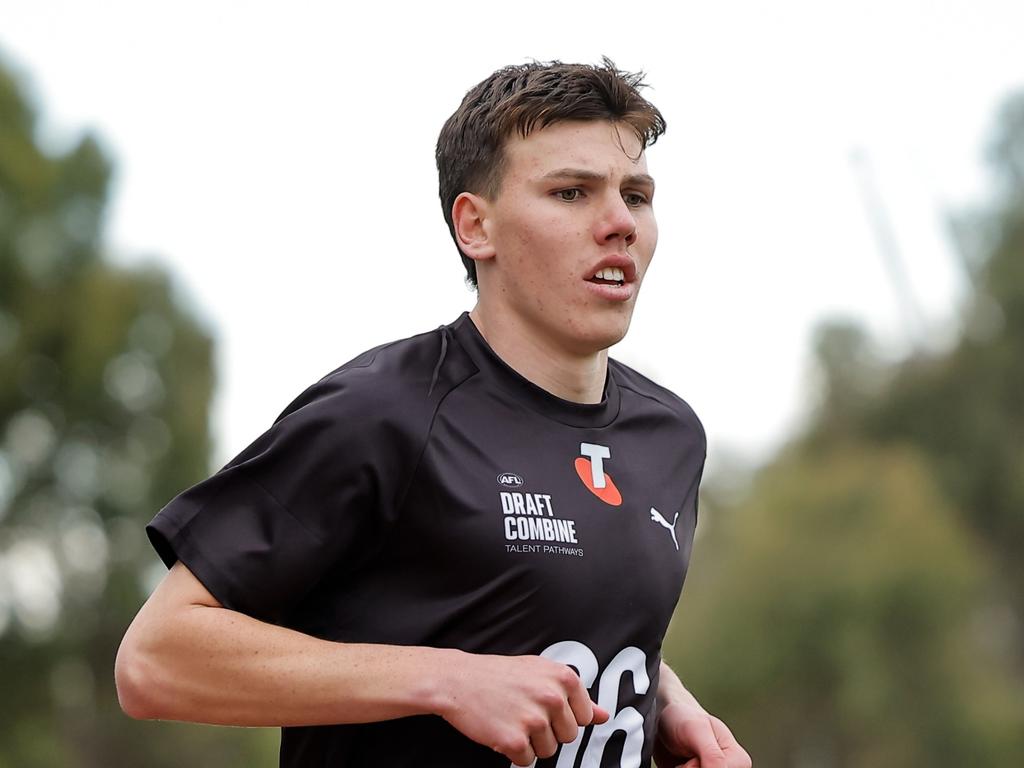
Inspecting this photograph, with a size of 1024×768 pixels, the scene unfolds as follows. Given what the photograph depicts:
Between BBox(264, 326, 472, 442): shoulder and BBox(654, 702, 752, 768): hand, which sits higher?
BBox(264, 326, 472, 442): shoulder

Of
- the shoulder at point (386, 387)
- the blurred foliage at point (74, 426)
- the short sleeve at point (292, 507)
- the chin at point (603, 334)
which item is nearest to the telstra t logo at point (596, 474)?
the chin at point (603, 334)

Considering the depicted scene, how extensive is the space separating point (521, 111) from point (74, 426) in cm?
2300

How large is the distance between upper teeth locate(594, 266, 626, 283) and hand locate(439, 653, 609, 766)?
1.03m

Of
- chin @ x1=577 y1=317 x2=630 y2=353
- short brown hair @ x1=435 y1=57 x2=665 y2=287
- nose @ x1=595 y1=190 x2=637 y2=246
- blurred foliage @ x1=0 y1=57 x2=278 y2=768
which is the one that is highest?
short brown hair @ x1=435 y1=57 x2=665 y2=287

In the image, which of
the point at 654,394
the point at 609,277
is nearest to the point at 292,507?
the point at 609,277

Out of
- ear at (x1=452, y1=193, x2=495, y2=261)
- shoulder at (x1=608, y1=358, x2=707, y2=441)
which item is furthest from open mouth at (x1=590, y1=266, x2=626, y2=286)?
shoulder at (x1=608, y1=358, x2=707, y2=441)

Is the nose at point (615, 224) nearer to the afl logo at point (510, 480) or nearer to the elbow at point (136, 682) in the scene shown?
the afl logo at point (510, 480)

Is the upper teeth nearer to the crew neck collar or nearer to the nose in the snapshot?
the nose

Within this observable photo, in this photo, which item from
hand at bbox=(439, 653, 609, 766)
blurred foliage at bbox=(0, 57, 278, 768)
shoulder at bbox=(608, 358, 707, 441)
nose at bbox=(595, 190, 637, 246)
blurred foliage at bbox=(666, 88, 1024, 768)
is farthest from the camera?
blurred foliage at bbox=(666, 88, 1024, 768)

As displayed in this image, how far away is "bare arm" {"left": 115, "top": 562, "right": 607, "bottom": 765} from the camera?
299 cm

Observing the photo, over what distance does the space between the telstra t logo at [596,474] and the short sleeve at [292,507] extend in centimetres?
49

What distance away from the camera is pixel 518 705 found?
9.65 ft

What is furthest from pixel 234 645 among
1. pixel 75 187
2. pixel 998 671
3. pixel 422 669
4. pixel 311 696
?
pixel 998 671

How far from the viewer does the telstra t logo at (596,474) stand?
11.8 feet
